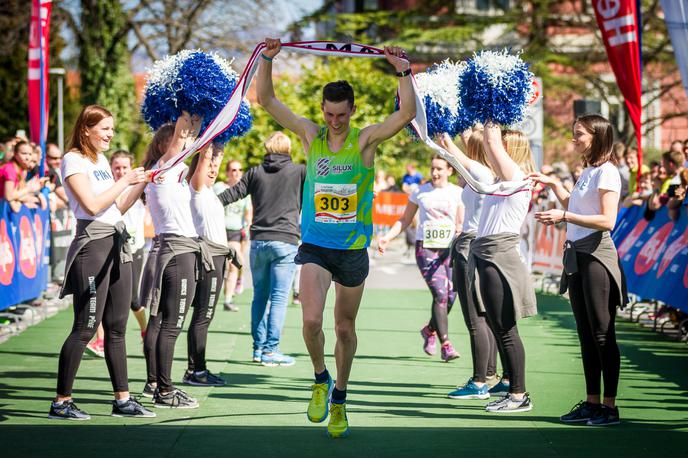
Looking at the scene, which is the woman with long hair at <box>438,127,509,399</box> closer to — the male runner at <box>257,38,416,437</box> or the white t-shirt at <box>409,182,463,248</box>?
the male runner at <box>257,38,416,437</box>

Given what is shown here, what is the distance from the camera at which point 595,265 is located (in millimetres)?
7156

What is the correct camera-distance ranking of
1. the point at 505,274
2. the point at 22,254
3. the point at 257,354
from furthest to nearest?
the point at 22,254, the point at 257,354, the point at 505,274

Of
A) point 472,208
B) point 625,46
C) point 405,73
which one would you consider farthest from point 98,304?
point 625,46

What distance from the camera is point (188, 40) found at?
3425cm

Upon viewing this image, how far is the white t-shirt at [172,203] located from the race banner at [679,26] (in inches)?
141

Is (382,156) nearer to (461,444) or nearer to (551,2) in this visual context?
(551,2)

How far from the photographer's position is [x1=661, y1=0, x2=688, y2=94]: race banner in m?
7.24

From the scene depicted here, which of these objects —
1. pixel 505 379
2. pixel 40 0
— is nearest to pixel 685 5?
pixel 505 379

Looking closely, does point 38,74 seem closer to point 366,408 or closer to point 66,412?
point 66,412

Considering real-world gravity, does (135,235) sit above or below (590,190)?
below

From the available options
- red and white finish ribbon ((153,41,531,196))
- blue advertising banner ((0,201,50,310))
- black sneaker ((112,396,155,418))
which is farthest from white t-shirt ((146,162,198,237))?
blue advertising banner ((0,201,50,310))

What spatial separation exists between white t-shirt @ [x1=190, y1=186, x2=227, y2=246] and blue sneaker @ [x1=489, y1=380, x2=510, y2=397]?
2611 mm

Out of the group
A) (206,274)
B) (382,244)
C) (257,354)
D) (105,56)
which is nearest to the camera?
(206,274)

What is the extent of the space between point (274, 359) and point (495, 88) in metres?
3.78
